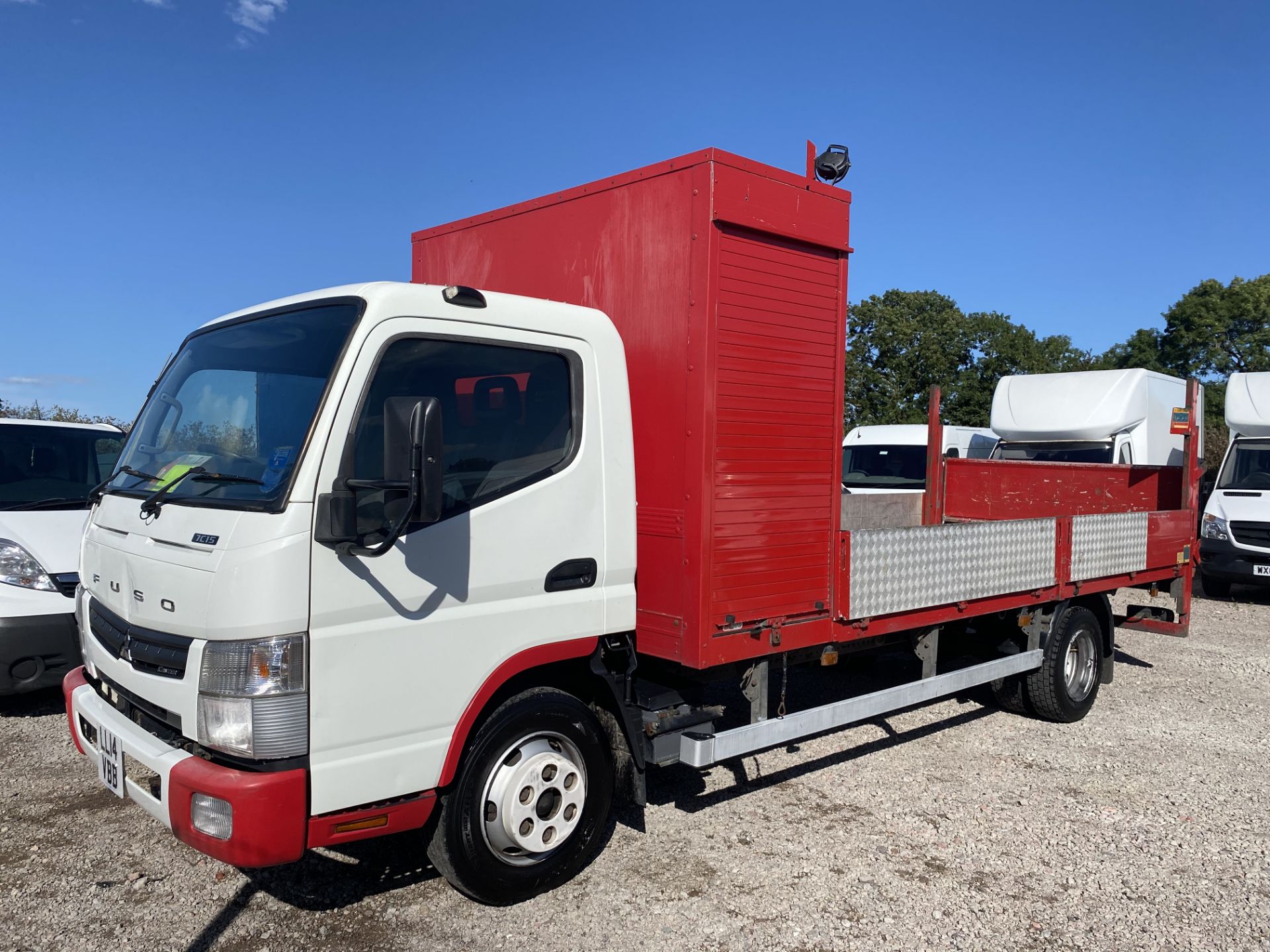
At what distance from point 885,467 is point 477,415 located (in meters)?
9.87

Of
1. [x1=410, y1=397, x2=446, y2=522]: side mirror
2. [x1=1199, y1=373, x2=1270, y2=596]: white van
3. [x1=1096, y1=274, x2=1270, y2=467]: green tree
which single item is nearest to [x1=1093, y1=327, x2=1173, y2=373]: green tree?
[x1=1096, y1=274, x2=1270, y2=467]: green tree

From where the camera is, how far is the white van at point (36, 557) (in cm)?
555

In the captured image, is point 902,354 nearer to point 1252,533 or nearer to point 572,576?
point 1252,533

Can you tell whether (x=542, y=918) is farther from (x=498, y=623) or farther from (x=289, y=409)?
(x=289, y=409)

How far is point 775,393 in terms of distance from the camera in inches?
163

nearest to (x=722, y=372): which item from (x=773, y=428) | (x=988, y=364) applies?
(x=773, y=428)

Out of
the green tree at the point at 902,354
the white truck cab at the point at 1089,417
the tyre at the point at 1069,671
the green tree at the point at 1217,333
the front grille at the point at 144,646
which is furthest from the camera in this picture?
the green tree at the point at 1217,333

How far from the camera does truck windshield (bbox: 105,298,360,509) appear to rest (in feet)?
10.2

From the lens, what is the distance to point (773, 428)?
4.14 metres

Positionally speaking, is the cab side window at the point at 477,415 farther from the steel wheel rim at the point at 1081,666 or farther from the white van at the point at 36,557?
the steel wheel rim at the point at 1081,666

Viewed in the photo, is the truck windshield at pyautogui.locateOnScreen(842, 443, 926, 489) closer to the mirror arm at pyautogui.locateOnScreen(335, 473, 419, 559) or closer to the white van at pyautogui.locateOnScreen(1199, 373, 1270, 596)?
the white van at pyautogui.locateOnScreen(1199, 373, 1270, 596)

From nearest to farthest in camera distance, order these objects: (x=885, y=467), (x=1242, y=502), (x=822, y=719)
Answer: (x=822, y=719), (x=1242, y=502), (x=885, y=467)

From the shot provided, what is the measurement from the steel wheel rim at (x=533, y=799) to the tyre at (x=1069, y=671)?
3864 mm

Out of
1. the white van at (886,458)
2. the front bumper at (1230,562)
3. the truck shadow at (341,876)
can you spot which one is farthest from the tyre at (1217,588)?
the truck shadow at (341,876)
